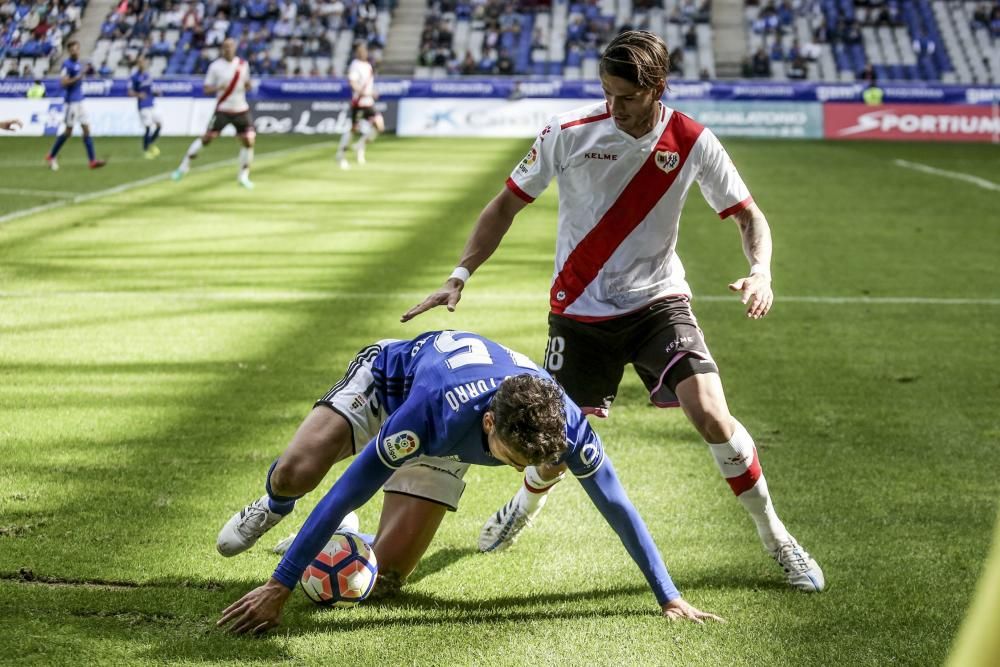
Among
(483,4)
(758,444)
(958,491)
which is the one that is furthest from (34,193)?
(483,4)

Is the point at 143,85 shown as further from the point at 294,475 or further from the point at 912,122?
the point at 294,475

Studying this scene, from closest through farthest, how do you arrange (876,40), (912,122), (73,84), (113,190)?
(113,190)
(73,84)
(912,122)
(876,40)

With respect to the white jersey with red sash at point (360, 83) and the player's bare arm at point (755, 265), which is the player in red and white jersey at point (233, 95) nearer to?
the white jersey with red sash at point (360, 83)

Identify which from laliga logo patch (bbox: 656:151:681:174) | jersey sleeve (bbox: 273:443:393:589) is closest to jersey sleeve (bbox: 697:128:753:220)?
laliga logo patch (bbox: 656:151:681:174)

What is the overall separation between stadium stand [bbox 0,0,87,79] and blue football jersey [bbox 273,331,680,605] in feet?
41.4

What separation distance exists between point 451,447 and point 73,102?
65.2 ft

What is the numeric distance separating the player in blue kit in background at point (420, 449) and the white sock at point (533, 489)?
0.34 meters

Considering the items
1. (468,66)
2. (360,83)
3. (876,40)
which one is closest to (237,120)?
(360,83)

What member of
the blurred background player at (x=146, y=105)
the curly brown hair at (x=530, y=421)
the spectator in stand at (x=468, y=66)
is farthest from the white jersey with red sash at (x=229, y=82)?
the spectator in stand at (x=468, y=66)

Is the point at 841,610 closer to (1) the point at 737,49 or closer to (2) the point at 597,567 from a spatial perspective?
(2) the point at 597,567

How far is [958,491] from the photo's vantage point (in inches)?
229

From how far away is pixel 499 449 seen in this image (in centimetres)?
367

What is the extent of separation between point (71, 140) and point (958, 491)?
84.8 ft

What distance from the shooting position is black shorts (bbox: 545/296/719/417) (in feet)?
15.8
